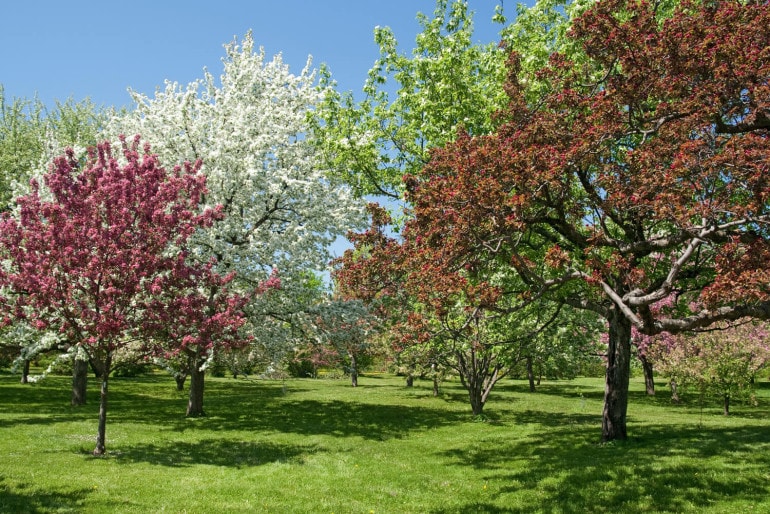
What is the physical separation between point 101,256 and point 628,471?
574 inches

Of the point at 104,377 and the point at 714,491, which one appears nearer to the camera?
the point at 714,491

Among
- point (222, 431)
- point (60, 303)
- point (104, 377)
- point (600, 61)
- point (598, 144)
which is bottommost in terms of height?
point (222, 431)

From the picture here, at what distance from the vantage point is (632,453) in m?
15.3

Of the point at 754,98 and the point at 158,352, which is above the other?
the point at 754,98

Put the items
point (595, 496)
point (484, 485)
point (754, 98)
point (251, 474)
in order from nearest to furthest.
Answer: point (754, 98) < point (595, 496) < point (484, 485) < point (251, 474)

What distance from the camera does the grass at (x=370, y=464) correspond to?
35.4 ft

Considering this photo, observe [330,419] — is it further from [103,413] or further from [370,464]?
[103,413]

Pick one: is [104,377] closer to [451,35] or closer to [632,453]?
[632,453]

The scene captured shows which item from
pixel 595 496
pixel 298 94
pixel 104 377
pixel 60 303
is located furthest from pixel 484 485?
pixel 298 94

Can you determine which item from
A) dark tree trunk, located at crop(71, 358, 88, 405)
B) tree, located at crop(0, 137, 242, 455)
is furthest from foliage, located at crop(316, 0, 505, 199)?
dark tree trunk, located at crop(71, 358, 88, 405)

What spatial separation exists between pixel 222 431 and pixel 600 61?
18.3 m

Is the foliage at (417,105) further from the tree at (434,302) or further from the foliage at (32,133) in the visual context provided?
the foliage at (32,133)

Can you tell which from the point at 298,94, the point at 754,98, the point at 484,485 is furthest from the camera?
the point at 298,94

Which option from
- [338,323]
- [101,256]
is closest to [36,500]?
[101,256]
